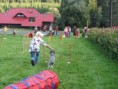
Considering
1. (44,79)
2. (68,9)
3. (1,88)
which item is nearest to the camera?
(44,79)

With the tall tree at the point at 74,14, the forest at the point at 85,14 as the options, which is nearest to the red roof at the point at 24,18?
the forest at the point at 85,14

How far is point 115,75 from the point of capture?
15.1m

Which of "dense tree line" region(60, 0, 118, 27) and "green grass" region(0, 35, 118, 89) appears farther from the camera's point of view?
"dense tree line" region(60, 0, 118, 27)

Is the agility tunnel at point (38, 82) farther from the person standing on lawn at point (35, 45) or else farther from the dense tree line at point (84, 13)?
the dense tree line at point (84, 13)

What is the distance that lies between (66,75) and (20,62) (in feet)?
15.1

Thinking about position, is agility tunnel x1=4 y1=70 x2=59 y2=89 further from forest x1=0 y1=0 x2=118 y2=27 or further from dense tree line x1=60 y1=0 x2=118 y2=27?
dense tree line x1=60 y1=0 x2=118 y2=27

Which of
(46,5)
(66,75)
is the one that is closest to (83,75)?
(66,75)

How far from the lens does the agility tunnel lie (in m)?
10.4

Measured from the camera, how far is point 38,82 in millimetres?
10945

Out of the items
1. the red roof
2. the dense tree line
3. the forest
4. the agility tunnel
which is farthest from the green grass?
the red roof

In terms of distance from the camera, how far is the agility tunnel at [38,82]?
10406 mm

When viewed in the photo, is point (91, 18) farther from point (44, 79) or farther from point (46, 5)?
point (44, 79)

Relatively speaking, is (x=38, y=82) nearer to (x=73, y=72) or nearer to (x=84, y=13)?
(x=73, y=72)

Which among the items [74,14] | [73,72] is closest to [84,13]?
[74,14]
